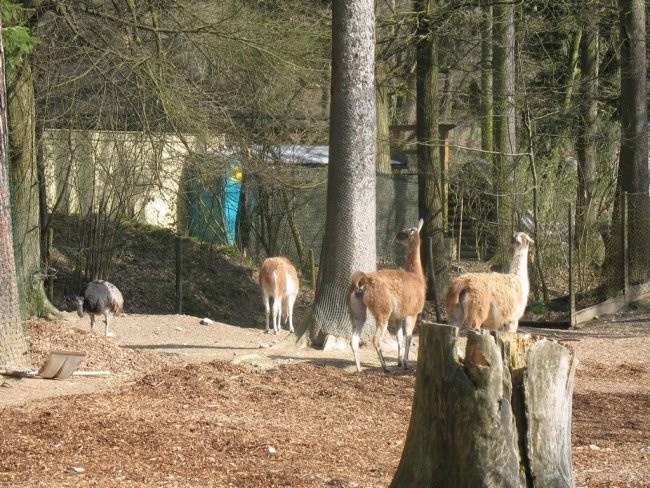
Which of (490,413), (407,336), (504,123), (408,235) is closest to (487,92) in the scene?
(504,123)

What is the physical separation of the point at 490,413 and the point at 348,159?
839cm

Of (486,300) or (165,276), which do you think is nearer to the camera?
(486,300)

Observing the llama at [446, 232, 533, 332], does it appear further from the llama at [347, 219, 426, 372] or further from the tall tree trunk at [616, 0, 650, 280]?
the tall tree trunk at [616, 0, 650, 280]

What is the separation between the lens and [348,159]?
540 inches

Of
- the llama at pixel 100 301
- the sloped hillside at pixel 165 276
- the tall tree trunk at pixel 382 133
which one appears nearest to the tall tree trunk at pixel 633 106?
the tall tree trunk at pixel 382 133

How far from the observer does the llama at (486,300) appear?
1236 centimetres

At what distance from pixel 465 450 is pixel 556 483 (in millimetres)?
550

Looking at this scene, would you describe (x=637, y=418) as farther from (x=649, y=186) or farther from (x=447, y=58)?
(x=447, y=58)

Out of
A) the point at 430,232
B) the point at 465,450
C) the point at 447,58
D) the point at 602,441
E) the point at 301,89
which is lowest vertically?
the point at 602,441

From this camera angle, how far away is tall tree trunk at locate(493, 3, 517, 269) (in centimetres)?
→ 2047

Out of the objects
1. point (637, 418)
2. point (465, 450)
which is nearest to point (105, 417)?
point (465, 450)

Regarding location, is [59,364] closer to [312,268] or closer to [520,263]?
[520,263]

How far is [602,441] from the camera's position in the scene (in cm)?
925

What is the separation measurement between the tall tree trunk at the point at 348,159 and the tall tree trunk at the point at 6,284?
Result: 4.23 meters
